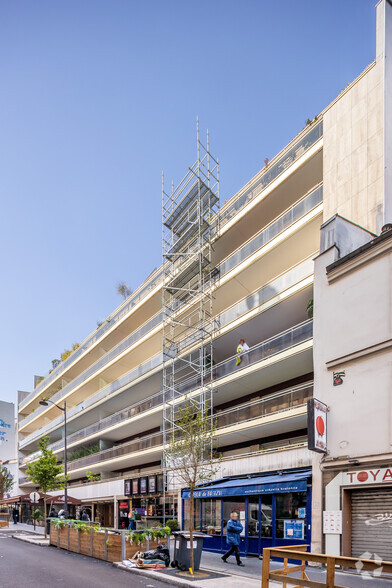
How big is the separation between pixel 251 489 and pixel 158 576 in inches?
197

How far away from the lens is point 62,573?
14312 mm

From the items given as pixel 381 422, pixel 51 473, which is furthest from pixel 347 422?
pixel 51 473

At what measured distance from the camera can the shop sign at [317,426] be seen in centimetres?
1502

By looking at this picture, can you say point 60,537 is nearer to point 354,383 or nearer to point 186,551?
point 186,551

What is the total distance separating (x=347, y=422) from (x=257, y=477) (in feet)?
19.7

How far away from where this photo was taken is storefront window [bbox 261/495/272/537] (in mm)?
16969

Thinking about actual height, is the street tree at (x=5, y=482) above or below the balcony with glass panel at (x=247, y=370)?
below

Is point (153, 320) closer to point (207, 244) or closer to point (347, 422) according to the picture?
point (207, 244)

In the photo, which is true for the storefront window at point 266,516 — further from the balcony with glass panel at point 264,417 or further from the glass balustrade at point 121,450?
the glass balustrade at point 121,450

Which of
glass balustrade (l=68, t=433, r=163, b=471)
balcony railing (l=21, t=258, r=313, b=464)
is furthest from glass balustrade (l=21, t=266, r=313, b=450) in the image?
glass balustrade (l=68, t=433, r=163, b=471)

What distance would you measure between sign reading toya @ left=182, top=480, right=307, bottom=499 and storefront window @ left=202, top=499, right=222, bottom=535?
456 millimetres

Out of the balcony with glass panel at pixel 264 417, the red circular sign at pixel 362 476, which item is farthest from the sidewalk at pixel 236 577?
the balcony with glass panel at pixel 264 417

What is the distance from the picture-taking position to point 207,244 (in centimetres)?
3069

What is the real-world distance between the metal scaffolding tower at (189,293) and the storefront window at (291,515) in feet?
36.6
